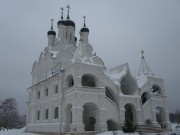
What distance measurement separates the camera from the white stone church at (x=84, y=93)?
2219cm

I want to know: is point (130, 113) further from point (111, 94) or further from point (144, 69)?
point (144, 69)

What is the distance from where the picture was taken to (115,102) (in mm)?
25031

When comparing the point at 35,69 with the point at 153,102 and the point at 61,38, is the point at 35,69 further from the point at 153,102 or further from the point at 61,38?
the point at 153,102

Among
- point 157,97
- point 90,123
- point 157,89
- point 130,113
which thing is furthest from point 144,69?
point 90,123

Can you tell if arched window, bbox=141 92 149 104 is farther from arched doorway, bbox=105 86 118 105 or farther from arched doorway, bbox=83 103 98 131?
arched doorway, bbox=83 103 98 131

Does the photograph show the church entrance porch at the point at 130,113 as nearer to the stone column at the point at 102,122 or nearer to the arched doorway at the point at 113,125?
the arched doorway at the point at 113,125

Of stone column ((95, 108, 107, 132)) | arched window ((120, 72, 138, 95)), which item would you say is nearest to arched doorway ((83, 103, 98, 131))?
stone column ((95, 108, 107, 132))

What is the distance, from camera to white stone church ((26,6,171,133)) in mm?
22188

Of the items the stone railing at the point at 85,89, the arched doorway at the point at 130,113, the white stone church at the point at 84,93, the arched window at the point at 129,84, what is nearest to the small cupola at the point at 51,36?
the white stone church at the point at 84,93

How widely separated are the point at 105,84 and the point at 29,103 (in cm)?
1426

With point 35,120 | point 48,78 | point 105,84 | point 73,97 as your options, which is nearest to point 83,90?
point 73,97

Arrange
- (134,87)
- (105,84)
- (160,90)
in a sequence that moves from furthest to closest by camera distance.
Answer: (160,90)
(134,87)
(105,84)

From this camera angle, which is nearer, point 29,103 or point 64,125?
point 64,125

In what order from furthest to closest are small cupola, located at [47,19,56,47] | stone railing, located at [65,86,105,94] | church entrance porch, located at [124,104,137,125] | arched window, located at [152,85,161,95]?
small cupola, located at [47,19,56,47] < arched window, located at [152,85,161,95] < church entrance porch, located at [124,104,137,125] < stone railing, located at [65,86,105,94]
